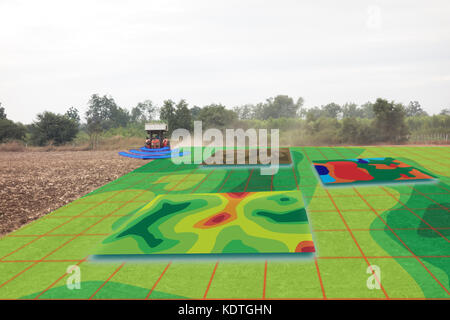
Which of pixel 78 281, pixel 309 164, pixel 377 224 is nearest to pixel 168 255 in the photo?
pixel 78 281

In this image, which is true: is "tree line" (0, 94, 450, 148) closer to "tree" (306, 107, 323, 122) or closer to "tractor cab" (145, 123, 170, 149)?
"tree" (306, 107, 323, 122)

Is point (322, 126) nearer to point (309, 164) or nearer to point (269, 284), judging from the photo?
point (309, 164)

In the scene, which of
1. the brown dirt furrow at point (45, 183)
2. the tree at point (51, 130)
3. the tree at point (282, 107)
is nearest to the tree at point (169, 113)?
the tree at point (51, 130)

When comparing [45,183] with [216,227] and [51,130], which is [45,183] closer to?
[216,227]

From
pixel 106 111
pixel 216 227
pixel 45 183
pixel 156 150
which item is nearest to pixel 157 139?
pixel 156 150

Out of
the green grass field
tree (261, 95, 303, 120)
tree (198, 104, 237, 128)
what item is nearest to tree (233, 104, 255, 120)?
tree (261, 95, 303, 120)
